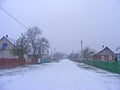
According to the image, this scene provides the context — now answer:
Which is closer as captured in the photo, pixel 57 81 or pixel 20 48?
pixel 57 81

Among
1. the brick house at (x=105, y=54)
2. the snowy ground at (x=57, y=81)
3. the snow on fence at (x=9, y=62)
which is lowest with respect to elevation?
the snowy ground at (x=57, y=81)

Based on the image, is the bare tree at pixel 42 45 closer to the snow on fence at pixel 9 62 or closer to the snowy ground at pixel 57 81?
the snow on fence at pixel 9 62

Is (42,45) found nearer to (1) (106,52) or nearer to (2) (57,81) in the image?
(1) (106,52)

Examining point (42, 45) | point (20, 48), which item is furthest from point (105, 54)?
point (20, 48)

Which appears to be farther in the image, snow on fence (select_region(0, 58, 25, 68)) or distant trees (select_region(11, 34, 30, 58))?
distant trees (select_region(11, 34, 30, 58))

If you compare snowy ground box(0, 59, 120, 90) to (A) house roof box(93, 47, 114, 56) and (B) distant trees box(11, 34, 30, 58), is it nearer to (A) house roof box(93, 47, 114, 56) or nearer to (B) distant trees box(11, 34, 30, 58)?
(B) distant trees box(11, 34, 30, 58)

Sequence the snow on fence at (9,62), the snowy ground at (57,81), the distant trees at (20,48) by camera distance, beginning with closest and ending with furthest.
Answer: the snowy ground at (57,81)
the snow on fence at (9,62)
the distant trees at (20,48)

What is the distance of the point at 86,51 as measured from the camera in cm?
12425

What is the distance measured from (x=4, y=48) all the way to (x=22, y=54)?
49.2 ft

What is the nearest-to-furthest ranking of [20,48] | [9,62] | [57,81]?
[57,81] → [9,62] → [20,48]

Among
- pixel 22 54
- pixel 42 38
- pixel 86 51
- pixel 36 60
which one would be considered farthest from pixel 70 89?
pixel 86 51

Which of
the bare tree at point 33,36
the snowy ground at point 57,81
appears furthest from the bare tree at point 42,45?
the snowy ground at point 57,81

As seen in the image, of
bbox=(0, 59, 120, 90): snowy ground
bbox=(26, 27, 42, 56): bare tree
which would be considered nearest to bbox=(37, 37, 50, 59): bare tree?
bbox=(26, 27, 42, 56): bare tree

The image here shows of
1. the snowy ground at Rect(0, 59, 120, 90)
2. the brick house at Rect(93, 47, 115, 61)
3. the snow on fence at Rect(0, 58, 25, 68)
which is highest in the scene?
the brick house at Rect(93, 47, 115, 61)
